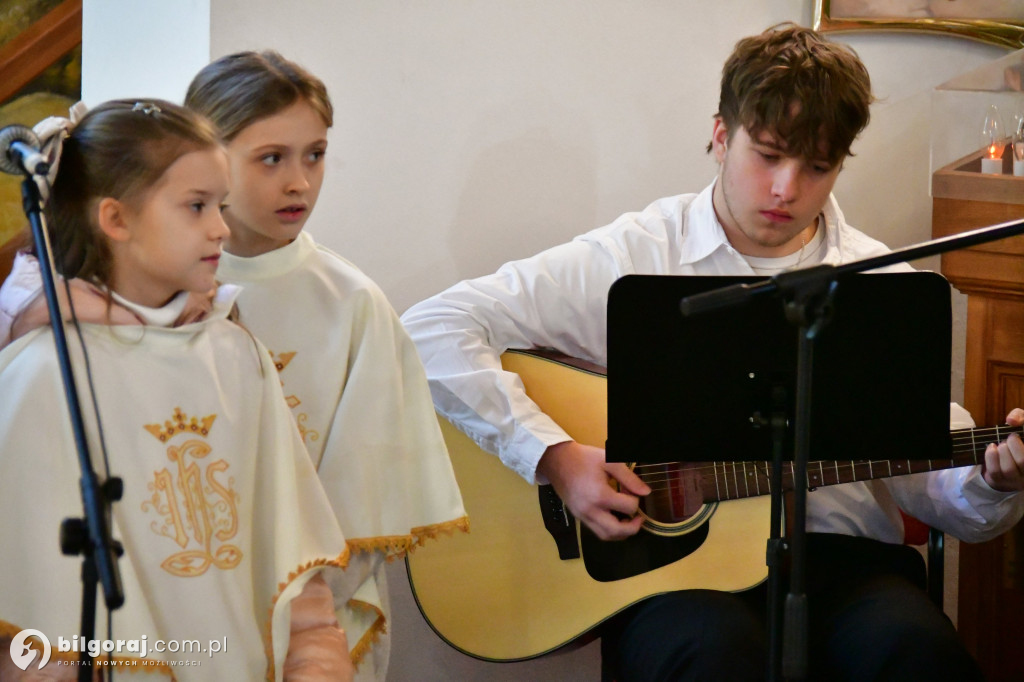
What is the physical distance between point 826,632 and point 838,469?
1.00 ft

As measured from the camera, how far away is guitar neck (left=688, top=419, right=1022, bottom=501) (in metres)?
1.82

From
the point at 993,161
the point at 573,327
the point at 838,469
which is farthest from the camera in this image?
the point at 993,161

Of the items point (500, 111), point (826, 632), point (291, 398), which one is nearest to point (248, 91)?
point (291, 398)

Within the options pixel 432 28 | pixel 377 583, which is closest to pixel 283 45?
pixel 432 28

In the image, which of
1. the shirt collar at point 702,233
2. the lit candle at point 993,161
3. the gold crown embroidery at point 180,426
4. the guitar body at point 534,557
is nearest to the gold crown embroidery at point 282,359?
the gold crown embroidery at point 180,426

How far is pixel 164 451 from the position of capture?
1.36 meters

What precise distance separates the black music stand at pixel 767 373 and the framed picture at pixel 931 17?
1282mm

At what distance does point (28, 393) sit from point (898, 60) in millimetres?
2245

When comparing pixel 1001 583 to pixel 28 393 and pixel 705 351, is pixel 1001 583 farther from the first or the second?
pixel 28 393

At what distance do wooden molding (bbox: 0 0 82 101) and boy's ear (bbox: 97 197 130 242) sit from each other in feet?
3.69

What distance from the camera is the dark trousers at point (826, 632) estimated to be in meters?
1.75

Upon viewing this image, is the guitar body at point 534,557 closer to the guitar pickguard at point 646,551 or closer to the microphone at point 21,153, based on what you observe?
the guitar pickguard at point 646,551

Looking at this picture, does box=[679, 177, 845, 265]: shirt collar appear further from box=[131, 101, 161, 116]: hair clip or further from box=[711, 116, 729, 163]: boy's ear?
box=[131, 101, 161, 116]: hair clip

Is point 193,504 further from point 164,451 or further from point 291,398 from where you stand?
point 291,398
